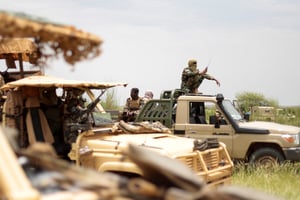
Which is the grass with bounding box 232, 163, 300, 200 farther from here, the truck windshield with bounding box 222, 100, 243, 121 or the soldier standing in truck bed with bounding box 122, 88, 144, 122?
Result: the soldier standing in truck bed with bounding box 122, 88, 144, 122

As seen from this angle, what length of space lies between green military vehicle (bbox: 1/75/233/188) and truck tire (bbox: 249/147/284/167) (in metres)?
3.27

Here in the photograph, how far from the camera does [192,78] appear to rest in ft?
42.6

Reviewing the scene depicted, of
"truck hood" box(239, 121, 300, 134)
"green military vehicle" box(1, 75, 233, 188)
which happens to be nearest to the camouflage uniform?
"truck hood" box(239, 121, 300, 134)

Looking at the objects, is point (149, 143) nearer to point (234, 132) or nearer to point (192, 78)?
point (234, 132)

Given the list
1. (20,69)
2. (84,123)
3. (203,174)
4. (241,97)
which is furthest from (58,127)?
(241,97)

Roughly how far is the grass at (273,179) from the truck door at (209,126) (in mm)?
643

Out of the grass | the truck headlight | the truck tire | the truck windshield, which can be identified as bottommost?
the grass

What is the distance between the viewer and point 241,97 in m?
29.4

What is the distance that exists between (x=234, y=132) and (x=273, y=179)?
174cm

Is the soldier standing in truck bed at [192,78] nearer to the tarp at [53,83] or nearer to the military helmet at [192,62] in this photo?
the military helmet at [192,62]

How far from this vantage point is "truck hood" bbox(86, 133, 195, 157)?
734 centimetres

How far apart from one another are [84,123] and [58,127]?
1.43ft

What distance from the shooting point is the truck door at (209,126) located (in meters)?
11.6

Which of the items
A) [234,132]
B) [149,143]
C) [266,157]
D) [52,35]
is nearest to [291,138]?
[266,157]
